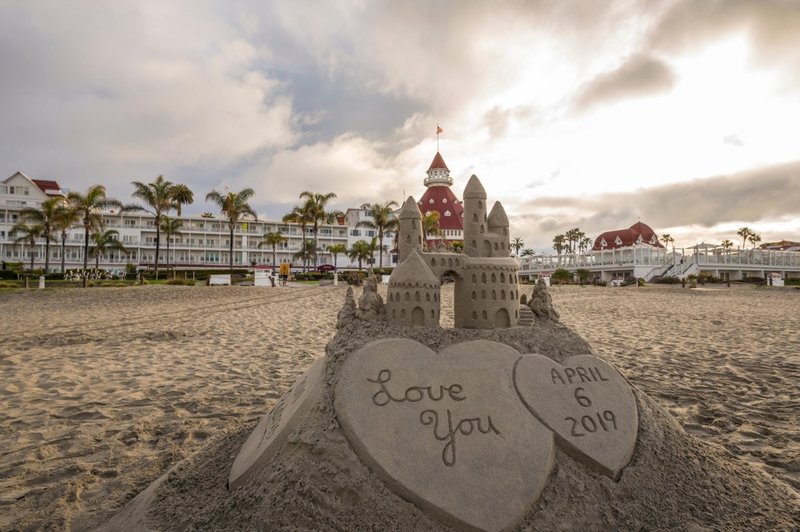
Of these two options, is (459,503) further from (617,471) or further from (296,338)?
(296,338)

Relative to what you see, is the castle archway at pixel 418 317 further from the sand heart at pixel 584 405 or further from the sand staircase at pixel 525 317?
the sand staircase at pixel 525 317

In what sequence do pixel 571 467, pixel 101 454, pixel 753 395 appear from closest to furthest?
pixel 571 467
pixel 101 454
pixel 753 395

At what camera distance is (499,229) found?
6387 mm

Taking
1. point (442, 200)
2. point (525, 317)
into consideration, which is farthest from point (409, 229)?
point (442, 200)

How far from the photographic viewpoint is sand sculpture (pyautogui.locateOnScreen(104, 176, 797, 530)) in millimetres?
3129

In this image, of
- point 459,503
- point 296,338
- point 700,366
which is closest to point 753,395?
point 700,366

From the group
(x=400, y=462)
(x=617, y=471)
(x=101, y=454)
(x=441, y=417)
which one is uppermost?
(x=441, y=417)

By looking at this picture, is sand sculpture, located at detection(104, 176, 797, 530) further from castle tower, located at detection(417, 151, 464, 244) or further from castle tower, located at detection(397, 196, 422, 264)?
castle tower, located at detection(417, 151, 464, 244)

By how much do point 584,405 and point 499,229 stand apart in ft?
10.00

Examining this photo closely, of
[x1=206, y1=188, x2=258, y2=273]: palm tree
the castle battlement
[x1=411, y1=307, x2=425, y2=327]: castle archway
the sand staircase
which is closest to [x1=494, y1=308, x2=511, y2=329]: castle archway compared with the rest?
the castle battlement

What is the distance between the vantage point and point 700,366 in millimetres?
8906

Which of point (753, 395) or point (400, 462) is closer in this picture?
point (400, 462)

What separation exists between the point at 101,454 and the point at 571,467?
17.2 feet

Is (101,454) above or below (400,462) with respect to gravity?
below
